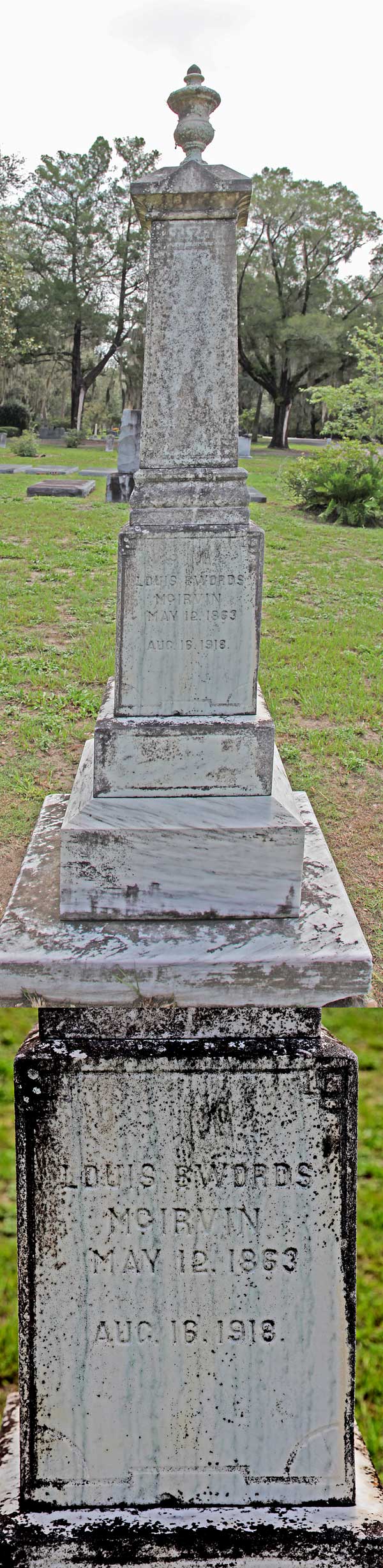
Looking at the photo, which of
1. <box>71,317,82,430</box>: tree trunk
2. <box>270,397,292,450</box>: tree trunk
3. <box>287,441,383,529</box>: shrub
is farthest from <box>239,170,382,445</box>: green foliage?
<box>287,441,383,529</box>: shrub

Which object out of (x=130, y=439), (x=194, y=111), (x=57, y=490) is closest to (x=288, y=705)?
(x=194, y=111)

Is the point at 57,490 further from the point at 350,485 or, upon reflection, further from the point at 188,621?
the point at 188,621

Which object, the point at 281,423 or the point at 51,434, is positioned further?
the point at 51,434

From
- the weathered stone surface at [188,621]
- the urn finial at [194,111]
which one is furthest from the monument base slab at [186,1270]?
the urn finial at [194,111]

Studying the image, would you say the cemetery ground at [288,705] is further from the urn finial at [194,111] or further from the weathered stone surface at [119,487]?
the urn finial at [194,111]

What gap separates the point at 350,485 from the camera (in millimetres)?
14297

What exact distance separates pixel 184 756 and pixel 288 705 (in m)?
3.20

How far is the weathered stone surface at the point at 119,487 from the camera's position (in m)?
14.2

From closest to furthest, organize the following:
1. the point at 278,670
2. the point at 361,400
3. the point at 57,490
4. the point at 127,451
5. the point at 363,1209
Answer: the point at 363,1209 → the point at 278,670 → the point at 127,451 → the point at 57,490 → the point at 361,400

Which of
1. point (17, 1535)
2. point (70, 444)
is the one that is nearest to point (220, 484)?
point (17, 1535)

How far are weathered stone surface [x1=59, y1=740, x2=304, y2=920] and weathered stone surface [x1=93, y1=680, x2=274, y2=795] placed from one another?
35mm

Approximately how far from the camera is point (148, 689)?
3234 millimetres

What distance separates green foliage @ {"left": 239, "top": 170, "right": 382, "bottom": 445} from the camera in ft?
105

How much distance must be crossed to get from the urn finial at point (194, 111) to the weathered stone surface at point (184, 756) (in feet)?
5.51
